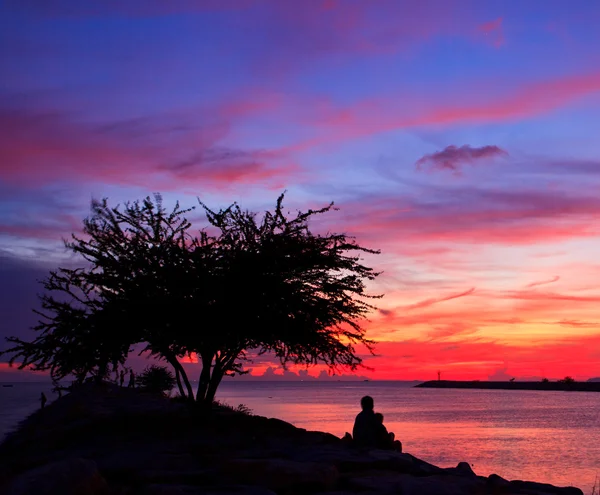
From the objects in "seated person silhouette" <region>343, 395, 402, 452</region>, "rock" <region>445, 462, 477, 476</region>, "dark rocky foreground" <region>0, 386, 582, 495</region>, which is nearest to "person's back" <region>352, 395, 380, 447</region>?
"seated person silhouette" <region>343, 395, 402, 452</region>

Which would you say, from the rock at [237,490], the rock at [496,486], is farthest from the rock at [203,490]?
the rock at [496,486]

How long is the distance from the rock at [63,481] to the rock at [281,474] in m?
2.56

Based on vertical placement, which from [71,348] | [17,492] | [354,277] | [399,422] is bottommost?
[399,422]

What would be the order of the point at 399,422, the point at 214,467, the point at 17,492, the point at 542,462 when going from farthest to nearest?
the point at 399,422 < the point at 542,462 < the point at 214,467 < the point at 17,492

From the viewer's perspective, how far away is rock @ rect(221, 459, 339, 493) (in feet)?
40.7

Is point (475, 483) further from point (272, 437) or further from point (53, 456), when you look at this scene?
point (53, 456)

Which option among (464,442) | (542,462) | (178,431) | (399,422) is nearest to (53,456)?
(178,431)

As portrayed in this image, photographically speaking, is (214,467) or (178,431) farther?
(178,431)

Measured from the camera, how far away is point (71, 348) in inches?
906

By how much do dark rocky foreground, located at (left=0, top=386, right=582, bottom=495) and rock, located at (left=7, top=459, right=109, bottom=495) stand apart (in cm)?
1

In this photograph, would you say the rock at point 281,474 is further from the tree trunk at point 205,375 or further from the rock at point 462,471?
the tree trunk at point 205,375

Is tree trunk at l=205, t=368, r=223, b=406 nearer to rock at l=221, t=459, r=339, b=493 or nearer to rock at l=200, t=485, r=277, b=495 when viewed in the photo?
rock at l=221, t=459, r=339, b=493

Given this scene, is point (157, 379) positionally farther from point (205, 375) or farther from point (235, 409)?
point (205, 375)

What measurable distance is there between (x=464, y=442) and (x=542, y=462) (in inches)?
467
